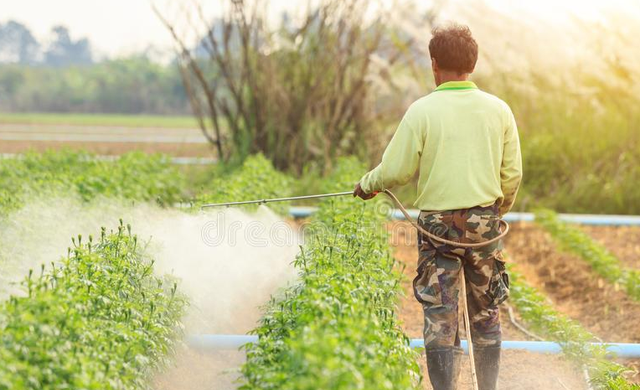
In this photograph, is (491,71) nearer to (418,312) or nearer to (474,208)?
(418,312)

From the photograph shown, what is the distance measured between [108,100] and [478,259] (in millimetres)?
27219

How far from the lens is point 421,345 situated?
4961 millimetres

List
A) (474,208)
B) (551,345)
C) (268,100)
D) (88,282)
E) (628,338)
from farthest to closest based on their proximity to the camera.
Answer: (268,100), (628,338), (551,345), (474,208), (88,282)

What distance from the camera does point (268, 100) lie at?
10438 millimetres

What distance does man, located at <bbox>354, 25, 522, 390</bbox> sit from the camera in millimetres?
4133

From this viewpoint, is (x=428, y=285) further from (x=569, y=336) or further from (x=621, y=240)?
(x=621, y=240)

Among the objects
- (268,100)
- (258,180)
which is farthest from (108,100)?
(258,180)

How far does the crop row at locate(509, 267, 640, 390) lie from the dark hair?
1692 millimetres

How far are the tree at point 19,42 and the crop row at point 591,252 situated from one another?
1614 inches

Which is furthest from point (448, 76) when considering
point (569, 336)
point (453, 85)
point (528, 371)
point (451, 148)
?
point (569, 336)

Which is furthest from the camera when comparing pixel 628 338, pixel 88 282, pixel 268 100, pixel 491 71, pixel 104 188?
pixel 491 71

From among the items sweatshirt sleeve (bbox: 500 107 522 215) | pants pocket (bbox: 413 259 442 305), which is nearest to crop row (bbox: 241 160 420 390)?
pants pocket (bbox: 413 259 442 305)

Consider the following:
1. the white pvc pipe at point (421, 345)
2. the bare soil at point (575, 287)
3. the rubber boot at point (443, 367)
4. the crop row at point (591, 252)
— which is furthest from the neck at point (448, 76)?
the crop row at point (591, 252)

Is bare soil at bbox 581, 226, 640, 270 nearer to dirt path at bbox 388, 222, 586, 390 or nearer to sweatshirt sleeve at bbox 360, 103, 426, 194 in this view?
dirt path at bbox 388, 222, 586, 390
